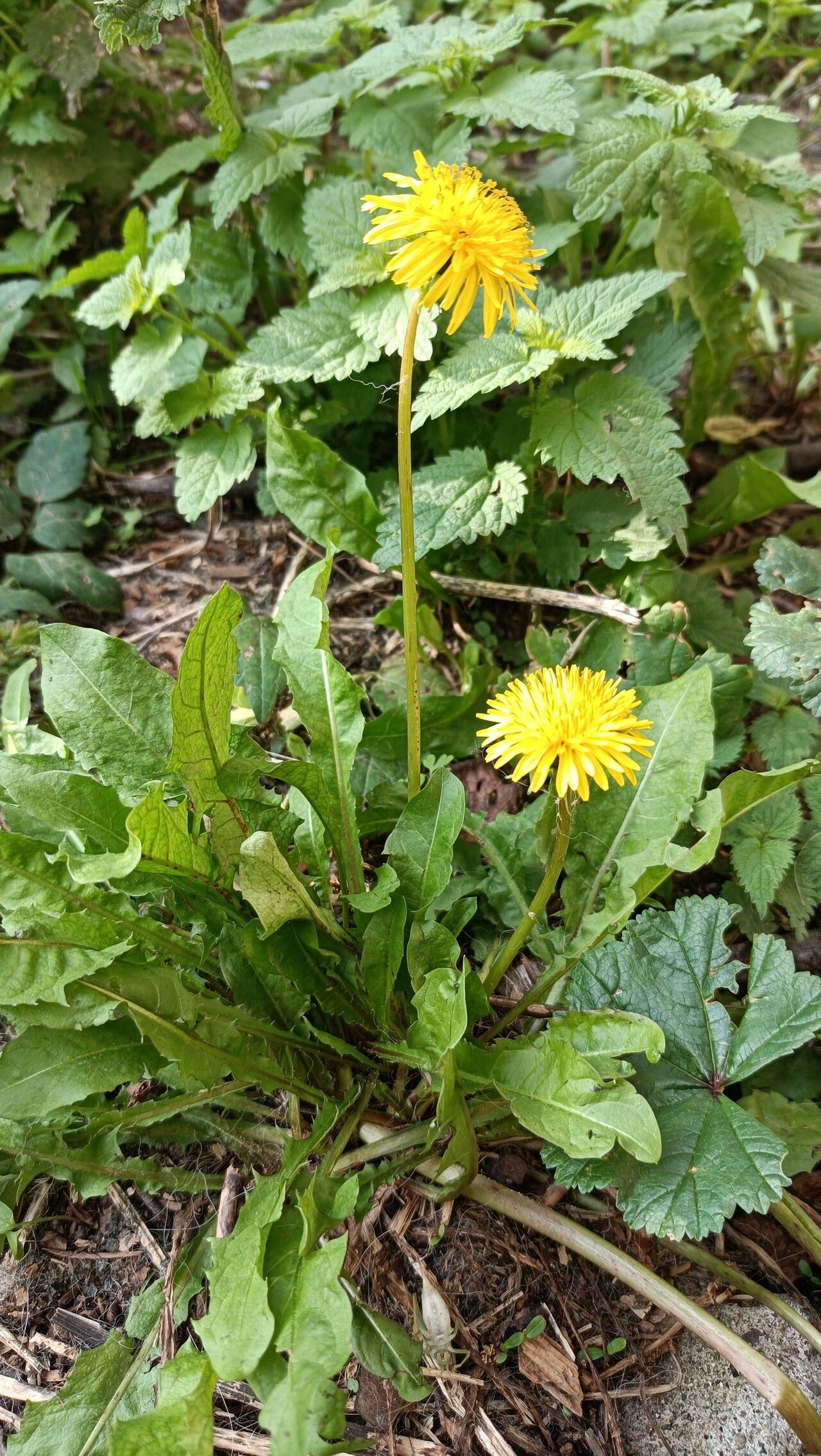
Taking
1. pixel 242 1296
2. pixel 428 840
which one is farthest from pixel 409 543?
pixel 242 1296

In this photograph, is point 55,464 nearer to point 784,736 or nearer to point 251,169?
point 251,169

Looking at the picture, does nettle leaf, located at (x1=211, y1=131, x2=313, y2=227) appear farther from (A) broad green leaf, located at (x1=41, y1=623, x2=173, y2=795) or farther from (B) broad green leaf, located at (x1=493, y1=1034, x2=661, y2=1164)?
(B) broad green leaf, located at (x1=493, y1=1034, x2=661, y2=1164)

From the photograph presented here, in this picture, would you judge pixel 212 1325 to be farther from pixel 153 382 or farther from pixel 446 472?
pixel 153 382

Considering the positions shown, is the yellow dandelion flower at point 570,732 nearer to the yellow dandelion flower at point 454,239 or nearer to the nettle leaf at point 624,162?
the yellow dandelion flower at point 454,239

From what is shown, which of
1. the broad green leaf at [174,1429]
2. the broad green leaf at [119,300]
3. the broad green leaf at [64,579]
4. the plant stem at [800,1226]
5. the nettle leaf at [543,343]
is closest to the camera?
the broad green leaf at [174,1429]

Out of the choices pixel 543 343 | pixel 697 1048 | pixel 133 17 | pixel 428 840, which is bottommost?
pixel 697 1048

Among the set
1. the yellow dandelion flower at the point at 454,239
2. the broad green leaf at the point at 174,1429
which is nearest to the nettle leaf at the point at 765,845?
the yellow dandelion flower at the point at 454,239
